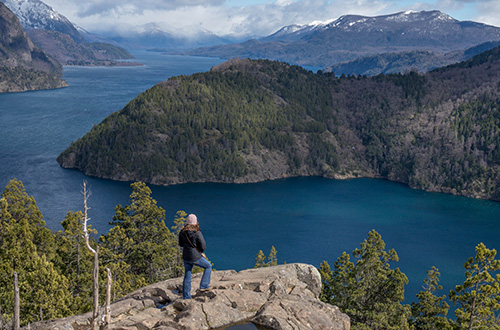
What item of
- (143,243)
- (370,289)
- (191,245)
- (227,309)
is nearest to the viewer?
(227,309)

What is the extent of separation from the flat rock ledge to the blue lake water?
68.3 m

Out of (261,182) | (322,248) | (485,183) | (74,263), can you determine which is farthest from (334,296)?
(485,183)

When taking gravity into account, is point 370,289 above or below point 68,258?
below

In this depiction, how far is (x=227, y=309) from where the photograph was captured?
28.6 meters

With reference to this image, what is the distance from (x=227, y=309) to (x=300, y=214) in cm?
12180

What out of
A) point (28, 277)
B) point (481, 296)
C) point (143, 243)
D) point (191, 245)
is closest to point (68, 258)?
point (143, 243)

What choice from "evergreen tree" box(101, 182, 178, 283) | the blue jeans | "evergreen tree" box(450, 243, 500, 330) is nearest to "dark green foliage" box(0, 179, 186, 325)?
"evergreen tree" box(101, 182, 178, 283)

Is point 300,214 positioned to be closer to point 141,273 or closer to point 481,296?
point 141,273

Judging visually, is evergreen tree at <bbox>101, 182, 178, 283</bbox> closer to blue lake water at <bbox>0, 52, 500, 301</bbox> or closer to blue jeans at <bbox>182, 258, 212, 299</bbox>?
blue jeans at <bbox>182, 258, 212, 299</bbox>

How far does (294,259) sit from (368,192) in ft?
273

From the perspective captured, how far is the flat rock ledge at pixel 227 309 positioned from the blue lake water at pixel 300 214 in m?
68.3

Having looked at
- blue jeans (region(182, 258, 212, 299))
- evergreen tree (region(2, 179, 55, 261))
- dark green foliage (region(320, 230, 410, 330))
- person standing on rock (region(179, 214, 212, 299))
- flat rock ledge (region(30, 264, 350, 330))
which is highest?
person standing on rock (region(179, 214, 212, 299))

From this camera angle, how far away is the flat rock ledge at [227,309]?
27.4 metres

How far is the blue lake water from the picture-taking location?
11588cm
